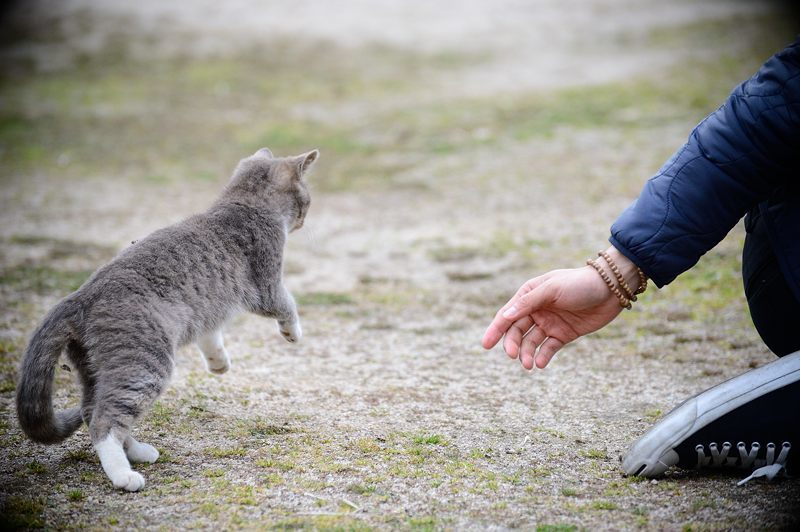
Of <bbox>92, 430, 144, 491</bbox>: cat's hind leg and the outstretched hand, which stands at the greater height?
the outstretched hand

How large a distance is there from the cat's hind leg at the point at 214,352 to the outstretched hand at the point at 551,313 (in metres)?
1.22

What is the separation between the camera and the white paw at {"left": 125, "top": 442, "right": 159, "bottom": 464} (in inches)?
110

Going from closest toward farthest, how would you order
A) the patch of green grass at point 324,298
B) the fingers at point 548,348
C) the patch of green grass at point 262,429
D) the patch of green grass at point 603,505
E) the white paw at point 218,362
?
the patch of green grass at point 603,505 < the fingers at point 548,348 < the patch of green grass at point 262,429 < the white paw at point 218,362 < the patch of green grass at point 324,298

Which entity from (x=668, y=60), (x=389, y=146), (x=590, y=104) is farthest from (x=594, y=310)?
(x=668, y=60)

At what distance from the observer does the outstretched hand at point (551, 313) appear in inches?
104

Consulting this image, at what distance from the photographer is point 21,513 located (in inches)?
96.7

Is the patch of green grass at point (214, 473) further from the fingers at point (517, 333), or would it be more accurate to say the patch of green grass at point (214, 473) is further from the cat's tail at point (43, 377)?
the fingers at point (517, 333)

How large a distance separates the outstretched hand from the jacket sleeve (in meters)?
0.17

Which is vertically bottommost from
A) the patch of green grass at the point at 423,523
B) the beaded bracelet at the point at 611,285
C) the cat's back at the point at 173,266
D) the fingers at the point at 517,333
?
the patch of green grass at the point at 423,523

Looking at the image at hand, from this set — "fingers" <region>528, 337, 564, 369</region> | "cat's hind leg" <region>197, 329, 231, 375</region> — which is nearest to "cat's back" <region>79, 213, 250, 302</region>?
"cat's hind leg" <region>197, 329, 231, 375</region>

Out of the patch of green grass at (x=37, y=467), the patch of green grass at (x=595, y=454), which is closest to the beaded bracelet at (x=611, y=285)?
the patch of green grass at (x=595, y=454)

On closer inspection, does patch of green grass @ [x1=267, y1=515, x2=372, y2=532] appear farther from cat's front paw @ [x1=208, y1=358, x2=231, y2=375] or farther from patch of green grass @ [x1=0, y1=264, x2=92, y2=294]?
patch of green grass @ [x1=0, y1=264, x2=92, y2=294]

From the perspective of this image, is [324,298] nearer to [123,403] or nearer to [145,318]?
[145,318]

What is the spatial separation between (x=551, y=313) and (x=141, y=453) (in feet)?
4.97
